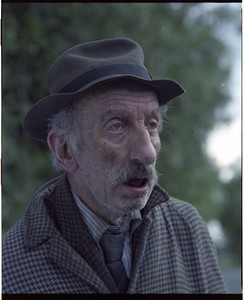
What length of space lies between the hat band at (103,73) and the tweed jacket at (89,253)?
309 mm

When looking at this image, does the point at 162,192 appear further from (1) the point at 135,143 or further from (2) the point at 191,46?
(2) the point at 191,46

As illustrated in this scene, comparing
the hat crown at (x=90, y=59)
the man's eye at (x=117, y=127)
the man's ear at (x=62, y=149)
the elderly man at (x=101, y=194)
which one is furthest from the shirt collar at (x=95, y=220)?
the hat crown at (x=90, y=59)

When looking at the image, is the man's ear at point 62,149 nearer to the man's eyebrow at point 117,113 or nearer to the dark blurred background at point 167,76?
the man's eyebrow at point 117,113

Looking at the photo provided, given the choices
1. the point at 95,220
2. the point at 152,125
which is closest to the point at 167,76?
the point at 152,125

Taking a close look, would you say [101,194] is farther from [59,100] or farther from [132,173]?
Answer: [59,100]

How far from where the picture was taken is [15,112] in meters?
2.33

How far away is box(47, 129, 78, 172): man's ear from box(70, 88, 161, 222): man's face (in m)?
0.07

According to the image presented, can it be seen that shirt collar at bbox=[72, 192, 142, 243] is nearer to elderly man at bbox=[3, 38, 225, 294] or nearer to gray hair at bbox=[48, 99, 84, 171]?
elderly man at bbox=[3, 38, 225, 294]

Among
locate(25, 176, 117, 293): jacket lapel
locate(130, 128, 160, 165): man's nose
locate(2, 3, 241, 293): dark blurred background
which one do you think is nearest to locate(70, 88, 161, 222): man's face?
locate(130, 128, 160, 165): man's nose

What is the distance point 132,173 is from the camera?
56.7 inches

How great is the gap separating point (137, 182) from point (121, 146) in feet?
0.38

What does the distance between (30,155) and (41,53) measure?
0.49 m

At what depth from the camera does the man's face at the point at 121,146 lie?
1444 mm

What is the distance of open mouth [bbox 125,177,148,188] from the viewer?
146 cm
